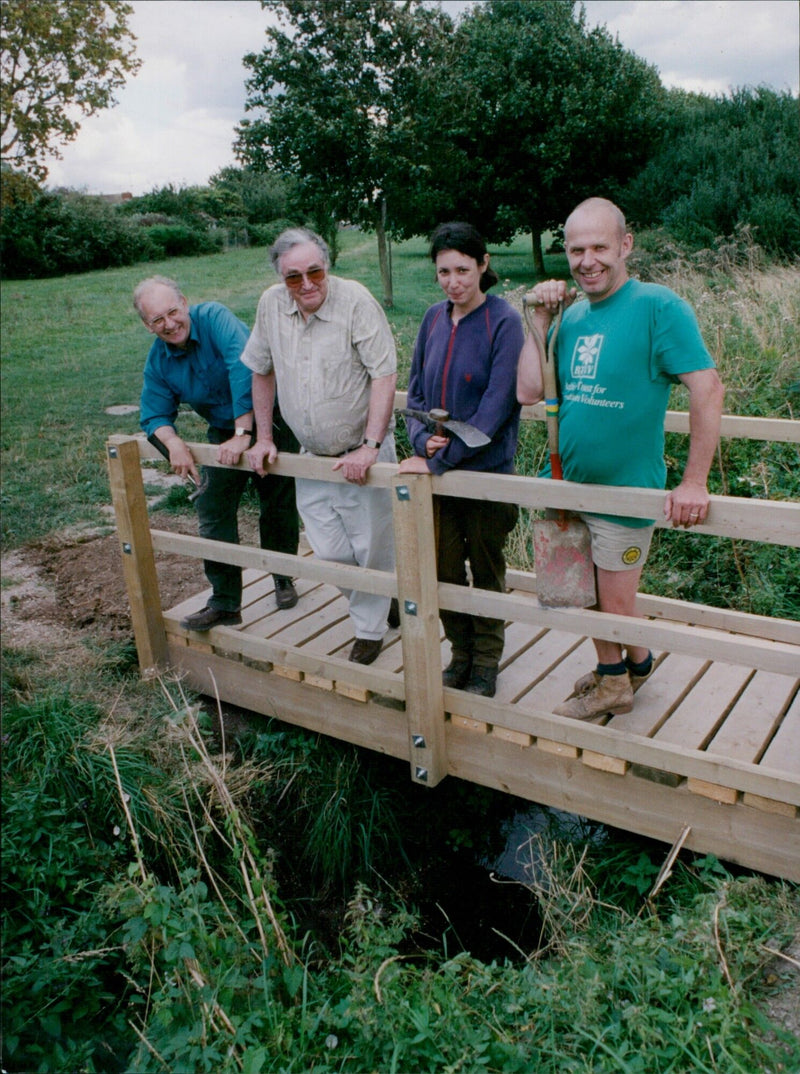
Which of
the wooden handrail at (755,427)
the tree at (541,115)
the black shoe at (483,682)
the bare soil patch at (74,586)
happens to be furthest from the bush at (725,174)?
the black shoe at (483,682)

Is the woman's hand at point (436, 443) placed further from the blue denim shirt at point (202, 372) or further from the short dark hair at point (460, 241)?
the blue denim shirt at point (202, 372)

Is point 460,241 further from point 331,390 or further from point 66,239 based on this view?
point 66,239

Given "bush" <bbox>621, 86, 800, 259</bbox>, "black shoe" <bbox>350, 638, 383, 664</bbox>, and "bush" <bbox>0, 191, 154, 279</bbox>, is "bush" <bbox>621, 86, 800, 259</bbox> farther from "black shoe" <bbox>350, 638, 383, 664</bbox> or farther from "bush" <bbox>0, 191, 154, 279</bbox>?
"bush" <bbox>0, 191, 154, 279</bbox>

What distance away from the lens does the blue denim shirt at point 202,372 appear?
389cm

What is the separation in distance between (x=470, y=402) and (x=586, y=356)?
562 mm

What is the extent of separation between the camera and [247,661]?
4.16 meters

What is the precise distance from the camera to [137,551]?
4242 mm

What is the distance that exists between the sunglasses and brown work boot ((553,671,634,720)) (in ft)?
6.10

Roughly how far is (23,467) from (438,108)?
45.8 ft

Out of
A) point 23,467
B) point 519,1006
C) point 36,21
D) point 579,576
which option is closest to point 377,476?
point 579,576

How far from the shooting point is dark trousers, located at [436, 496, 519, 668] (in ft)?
11.0

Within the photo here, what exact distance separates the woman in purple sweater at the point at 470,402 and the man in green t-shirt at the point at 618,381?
17cm

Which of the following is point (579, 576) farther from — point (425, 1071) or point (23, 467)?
point (23, 467)

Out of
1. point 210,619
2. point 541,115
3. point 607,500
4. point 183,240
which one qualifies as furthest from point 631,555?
point 183,240
